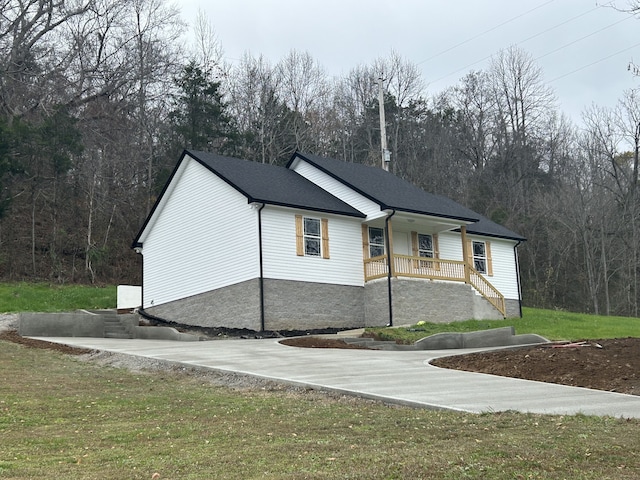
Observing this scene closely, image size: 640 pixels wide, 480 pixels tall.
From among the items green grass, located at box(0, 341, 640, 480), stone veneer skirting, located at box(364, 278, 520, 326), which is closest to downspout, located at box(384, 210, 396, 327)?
stone veneer skirting, located at box(364, 278, 520, 326)

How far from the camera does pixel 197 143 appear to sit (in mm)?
40594

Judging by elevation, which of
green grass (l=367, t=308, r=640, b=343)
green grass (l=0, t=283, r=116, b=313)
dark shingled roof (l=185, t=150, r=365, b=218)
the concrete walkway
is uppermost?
dark shingled roof (l=185, t=150, r=365, b=218)

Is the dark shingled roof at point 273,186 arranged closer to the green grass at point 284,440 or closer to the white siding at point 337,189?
the white siding at point 337,189

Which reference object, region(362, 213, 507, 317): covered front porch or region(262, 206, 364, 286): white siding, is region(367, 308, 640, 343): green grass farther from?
region(262, 206, 364, 286): white siding

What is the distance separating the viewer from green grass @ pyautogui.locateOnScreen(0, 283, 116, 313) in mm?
27500

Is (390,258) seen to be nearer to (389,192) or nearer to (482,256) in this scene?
(389,192)

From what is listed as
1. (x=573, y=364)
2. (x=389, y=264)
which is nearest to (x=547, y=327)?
(x=389, y=264)

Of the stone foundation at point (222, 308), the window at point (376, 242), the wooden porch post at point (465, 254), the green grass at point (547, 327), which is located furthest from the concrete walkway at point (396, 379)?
the wooden porch post at point (465, 254)

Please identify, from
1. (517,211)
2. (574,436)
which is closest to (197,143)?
(517,211)

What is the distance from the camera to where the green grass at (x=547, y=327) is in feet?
73.5

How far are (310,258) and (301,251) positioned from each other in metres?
0.46

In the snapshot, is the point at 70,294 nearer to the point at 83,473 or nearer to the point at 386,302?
the point at 386,302

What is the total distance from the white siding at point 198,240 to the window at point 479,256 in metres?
11.2

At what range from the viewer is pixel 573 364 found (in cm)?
1343
